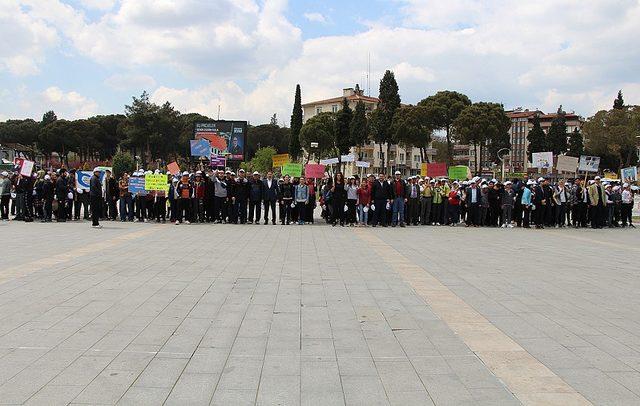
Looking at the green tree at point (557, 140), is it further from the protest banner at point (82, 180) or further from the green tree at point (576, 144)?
the protest banner at point (82, 180)

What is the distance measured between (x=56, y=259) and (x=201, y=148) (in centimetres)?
3229

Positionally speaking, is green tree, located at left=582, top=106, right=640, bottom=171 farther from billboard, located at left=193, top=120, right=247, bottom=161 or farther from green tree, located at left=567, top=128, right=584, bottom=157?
billboard, located at left=193, top=120, right=247, bottom=161

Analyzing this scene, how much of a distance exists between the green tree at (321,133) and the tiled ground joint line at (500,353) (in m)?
69.6

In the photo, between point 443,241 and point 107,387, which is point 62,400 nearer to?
point 107,387

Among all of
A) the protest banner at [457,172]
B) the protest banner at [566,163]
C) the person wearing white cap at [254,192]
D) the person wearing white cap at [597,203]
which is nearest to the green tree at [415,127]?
the protest banner at [566,163]

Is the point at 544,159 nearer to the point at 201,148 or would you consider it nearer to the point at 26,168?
the point at 26,168

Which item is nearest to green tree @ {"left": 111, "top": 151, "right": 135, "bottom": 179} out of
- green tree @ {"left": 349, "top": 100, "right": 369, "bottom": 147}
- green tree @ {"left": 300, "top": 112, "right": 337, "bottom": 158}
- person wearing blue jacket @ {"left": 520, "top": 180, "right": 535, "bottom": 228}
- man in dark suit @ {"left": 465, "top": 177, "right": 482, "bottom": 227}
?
green tree @ {"left": 300, "top": 112, "right": 337, "bottom": 158}

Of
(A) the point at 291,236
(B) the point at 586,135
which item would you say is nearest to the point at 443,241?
(A) the point at 291,236

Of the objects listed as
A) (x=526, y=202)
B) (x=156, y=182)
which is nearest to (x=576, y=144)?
(x=526, y=202)

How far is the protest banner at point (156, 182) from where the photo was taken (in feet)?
68.6

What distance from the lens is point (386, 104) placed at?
231 ft

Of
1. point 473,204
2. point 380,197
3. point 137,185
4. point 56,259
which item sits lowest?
point 56,259

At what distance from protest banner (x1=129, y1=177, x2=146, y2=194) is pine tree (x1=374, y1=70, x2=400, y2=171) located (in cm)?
5149

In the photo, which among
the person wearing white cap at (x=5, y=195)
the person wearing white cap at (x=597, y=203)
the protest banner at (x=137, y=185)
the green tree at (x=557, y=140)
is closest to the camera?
the protest banner at (x=137, y=185)
